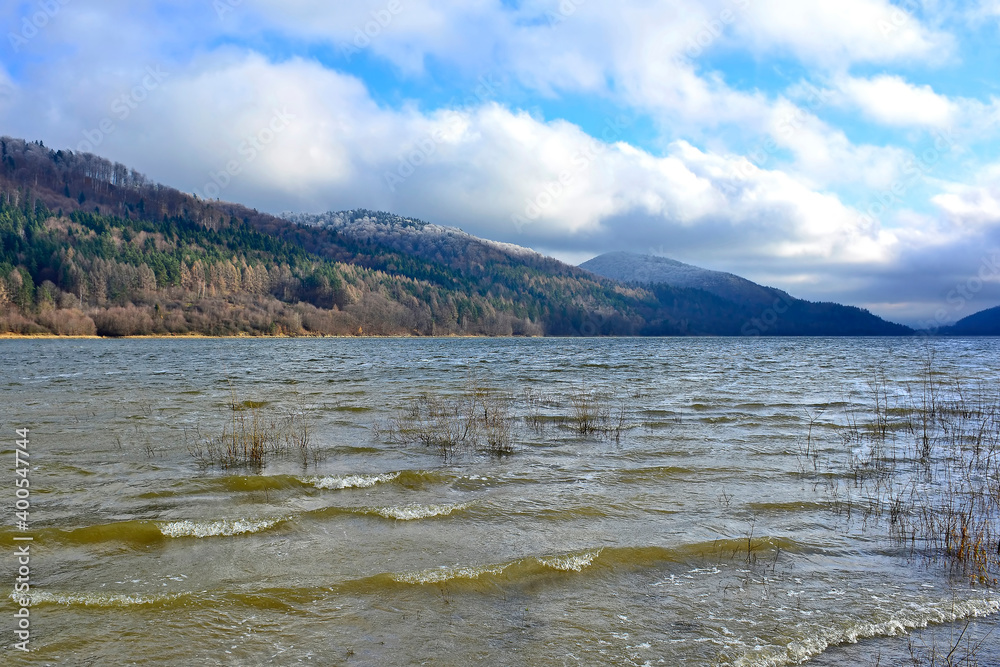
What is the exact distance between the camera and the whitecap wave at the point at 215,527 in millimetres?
8203

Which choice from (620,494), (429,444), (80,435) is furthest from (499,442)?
(80,435)

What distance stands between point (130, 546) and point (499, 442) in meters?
8.10

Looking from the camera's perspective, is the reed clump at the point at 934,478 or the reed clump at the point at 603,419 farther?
the reed clump at the point at 603,419

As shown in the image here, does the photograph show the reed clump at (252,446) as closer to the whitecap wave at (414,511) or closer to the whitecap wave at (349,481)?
the whitecap wave at (349,481)

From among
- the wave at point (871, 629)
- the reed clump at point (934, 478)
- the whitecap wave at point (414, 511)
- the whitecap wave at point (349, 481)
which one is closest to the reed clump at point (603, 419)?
the reed clump at point (934, 478)

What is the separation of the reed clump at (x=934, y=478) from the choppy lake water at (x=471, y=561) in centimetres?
50

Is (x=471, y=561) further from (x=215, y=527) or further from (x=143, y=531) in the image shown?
(x=143, y=531)

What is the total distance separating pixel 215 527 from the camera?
8.42 meters

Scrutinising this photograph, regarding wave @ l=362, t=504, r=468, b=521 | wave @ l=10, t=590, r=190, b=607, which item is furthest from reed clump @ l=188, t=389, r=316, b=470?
wave @ l=10, t=590, r=190, b=607

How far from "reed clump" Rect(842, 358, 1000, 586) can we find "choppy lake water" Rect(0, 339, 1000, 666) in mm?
501

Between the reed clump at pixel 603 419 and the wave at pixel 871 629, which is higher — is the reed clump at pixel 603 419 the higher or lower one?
the higher one

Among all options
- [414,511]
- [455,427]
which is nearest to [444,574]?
[414,511]

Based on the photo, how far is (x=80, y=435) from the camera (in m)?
15.4

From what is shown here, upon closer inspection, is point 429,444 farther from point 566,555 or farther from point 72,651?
point 72,651
